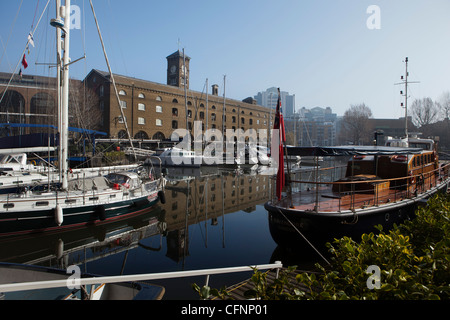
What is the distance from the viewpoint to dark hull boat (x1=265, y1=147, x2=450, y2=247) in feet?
27.7

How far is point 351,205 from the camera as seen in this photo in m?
9.11

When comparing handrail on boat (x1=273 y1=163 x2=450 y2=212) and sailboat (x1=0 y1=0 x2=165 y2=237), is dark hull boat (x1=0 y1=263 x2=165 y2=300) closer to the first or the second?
handrail on boat (x1=273 y1=163 x2=450 y2=212)

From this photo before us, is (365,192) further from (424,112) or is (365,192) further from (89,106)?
(424,112)

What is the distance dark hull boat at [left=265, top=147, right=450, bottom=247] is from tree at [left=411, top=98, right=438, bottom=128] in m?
62.2

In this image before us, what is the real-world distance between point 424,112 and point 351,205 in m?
68.4

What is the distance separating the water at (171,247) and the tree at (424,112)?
2539 inches

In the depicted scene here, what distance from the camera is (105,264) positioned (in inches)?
345

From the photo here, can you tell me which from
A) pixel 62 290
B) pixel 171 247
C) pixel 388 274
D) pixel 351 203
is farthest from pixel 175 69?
pixel 388 274

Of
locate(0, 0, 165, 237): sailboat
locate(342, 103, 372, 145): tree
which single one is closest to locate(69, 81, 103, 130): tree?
locate(0, 0, 165, 237): sailboat

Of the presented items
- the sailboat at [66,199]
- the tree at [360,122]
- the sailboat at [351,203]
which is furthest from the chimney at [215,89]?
the sailboat at [351,203]

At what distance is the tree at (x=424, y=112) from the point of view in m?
61.3
